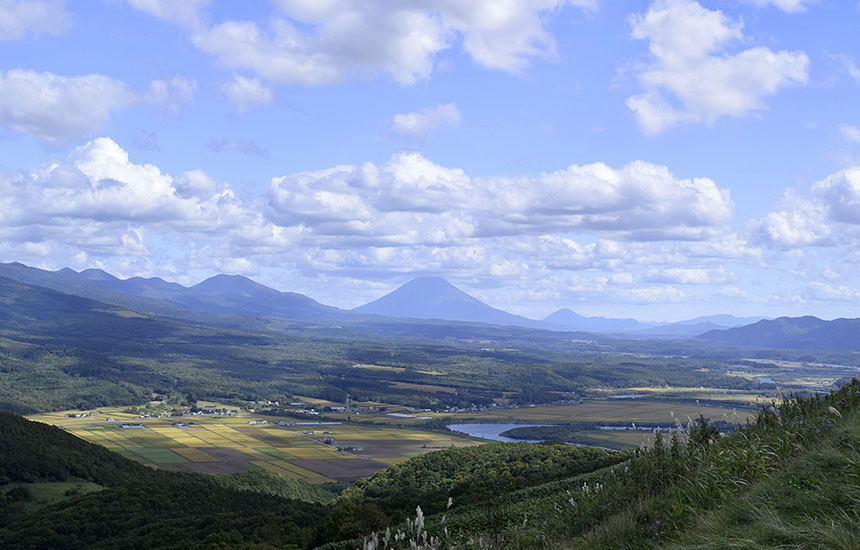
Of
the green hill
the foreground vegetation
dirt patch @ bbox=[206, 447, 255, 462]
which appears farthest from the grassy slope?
dirt patch @ bbox=[206, 447, 255, 462]

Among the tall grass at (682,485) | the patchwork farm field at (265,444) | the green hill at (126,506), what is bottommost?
the patchwork farm field at (265,444)

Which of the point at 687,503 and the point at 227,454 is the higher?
the point at 687,503

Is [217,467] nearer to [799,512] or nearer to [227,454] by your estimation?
[227,454]

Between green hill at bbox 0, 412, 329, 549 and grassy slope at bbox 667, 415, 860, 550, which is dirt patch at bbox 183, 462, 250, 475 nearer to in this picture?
green hill at bbox 0, 412, 329, 549

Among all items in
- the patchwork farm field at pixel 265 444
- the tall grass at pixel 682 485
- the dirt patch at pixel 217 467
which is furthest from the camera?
the patchwork farm field at pixel 265 444

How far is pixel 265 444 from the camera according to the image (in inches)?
6024

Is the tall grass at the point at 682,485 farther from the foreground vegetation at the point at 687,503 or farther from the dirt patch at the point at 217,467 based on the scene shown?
the dirt patch at the point at 217,467

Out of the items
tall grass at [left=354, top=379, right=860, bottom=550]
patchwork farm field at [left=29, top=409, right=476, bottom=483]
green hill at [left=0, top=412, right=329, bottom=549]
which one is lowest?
patchwork farm field at [left=29, top=409, right=476, bottom=483]

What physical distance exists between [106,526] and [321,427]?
137149 mm

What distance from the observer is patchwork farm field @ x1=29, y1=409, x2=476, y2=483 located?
122562mm

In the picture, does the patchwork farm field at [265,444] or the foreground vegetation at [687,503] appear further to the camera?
the patchwork farm field at [265,444]

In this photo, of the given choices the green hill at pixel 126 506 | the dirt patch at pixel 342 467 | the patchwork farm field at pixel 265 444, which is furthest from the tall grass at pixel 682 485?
the dirt patch at pixel 342 467

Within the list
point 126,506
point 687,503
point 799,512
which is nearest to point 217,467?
point 126,506

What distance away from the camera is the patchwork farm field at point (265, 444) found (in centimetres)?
12256
